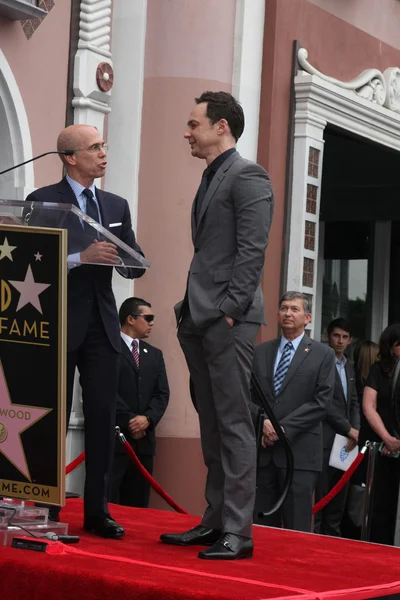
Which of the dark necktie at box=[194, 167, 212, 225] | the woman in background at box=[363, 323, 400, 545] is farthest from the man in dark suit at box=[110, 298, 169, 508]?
the dark necktie at box=[194, 167, 212, 225]

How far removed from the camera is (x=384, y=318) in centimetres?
1767

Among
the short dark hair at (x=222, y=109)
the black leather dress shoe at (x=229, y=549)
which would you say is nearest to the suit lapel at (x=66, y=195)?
the short dark hair at (x=222, y=109)

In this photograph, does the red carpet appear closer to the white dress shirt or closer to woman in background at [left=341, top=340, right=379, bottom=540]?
the white dress shirt

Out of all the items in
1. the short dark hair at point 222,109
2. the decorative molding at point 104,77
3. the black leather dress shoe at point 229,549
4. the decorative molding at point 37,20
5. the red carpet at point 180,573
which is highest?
the decorative molding at point 37,20

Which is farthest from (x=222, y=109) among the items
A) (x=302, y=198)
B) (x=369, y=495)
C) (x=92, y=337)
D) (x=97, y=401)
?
(x=302, y=198)

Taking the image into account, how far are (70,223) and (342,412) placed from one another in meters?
5.48

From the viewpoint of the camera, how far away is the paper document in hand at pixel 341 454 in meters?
9.72

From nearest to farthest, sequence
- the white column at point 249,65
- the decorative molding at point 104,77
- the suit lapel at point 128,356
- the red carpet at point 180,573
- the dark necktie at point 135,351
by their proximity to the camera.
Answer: the red carpet at point 180,573
the suit lapel at point 128,356
the dark necktie at point 135,351
the decorative molding at point 104,77
the white column at point 249,65

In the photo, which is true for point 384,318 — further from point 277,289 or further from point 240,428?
point 240,428

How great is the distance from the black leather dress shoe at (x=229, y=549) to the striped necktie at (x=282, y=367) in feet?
10.2

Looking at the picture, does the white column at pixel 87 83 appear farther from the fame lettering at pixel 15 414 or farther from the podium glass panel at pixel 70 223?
the podium glass panel at pixel 70 223

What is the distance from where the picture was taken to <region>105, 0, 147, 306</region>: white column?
10.2 meters

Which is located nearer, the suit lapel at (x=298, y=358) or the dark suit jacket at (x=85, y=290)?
the dark suit jacket at (x=85, y=290)

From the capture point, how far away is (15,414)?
520cm
